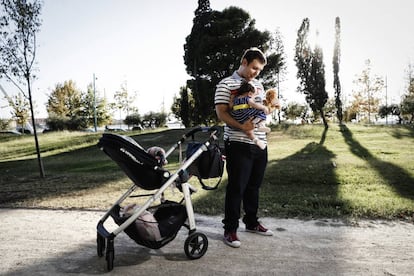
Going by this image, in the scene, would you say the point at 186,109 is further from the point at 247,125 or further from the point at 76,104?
the point at 247,125

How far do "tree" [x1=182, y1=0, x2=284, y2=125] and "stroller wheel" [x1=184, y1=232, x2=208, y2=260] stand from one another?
23.1 metres

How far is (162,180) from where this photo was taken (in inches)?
123

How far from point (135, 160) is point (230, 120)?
105 cm

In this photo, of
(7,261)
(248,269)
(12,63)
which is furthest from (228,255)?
(12,63)

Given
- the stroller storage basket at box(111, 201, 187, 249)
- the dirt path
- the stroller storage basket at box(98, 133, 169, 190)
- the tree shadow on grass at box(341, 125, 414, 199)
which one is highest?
the stroller storage basket at box(98, 133, 169, 190)

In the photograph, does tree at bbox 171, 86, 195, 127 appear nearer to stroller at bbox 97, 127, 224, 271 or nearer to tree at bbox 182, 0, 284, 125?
tree at bbox 182, 0, 284, 125

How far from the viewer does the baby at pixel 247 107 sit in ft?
10.8

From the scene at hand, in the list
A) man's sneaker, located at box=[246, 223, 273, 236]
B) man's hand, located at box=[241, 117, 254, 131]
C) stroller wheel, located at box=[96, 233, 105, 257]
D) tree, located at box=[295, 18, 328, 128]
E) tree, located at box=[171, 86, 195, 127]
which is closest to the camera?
stroller wheel, located at box=[96, 233, 105, 257]

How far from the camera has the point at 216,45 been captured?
2608cm

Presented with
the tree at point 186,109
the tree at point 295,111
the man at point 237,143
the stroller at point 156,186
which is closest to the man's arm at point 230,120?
the man at point 237,143

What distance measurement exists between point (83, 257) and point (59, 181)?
17.9ft

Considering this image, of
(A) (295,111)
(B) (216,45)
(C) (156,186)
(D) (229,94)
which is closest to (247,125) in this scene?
(D) (229,94)

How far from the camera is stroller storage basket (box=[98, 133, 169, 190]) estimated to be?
2.97 meters

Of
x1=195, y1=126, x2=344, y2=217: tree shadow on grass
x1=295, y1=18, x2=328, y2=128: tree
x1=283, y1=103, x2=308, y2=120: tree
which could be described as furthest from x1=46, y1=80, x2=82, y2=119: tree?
x1=195, y1=126, x2=344, y2=217: tree shadow on grass
